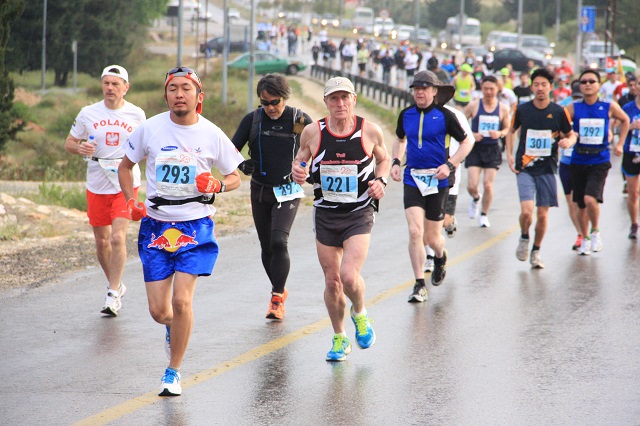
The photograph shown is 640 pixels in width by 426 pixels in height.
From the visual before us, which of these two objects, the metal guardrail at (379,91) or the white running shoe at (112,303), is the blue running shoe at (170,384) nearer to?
the white running shoe at (112,303)

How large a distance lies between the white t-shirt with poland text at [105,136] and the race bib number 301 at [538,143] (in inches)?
183

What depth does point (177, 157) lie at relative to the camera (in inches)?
284

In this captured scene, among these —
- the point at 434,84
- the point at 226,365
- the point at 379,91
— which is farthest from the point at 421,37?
the point at 226,365

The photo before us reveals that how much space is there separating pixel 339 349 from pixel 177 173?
6.13 ft

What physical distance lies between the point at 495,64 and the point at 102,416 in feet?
200

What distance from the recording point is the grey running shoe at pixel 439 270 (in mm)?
11242

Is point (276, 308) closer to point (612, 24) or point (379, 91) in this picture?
point (379, 91)

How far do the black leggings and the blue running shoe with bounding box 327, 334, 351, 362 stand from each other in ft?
4.88

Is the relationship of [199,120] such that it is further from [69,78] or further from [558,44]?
[558,44]

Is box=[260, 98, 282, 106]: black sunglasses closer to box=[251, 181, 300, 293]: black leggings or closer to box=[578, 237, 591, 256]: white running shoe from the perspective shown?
box=[251, 181, 300, 293]: black leggings

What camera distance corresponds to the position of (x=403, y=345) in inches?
345

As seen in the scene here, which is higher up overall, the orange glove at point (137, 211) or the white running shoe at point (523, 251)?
the orange glove at point (137, 211)

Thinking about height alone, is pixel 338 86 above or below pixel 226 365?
above

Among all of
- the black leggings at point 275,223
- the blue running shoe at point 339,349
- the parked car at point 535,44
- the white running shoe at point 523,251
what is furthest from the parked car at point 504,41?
the blue running shoe at point 339,349
